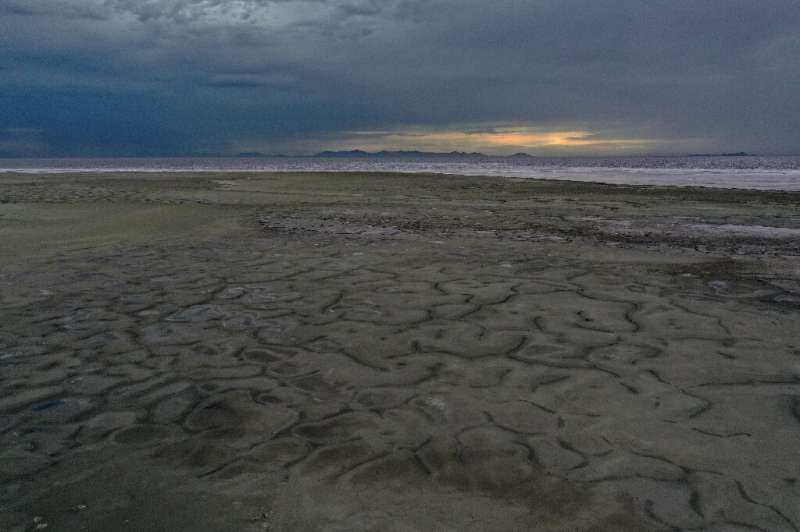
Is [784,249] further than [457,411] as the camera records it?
Yes

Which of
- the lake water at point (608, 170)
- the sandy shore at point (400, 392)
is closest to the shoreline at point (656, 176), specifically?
the lake water at point (608, 170)

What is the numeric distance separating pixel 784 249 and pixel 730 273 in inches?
89.3

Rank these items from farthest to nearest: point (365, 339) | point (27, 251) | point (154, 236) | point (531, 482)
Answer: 1. point (154, 236)
2. point (27, 251)
3. point (365, 339)
4. point (531, 482)

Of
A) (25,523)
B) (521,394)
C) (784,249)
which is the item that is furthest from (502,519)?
(784,249)

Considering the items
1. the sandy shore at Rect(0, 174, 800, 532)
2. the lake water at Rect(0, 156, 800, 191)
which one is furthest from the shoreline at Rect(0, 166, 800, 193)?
the sandy shore at Rect(0, 174, 800, 532)

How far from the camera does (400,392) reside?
9.66 ft

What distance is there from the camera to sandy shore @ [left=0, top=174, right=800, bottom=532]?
6.73 ft

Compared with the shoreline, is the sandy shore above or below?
below

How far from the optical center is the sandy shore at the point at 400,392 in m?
2.05

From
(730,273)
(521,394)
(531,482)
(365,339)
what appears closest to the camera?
(531,482)

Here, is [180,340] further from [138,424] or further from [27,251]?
[27,251]

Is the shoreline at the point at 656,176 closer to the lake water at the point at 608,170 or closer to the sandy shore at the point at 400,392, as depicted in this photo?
the lake water at the point at 608,170

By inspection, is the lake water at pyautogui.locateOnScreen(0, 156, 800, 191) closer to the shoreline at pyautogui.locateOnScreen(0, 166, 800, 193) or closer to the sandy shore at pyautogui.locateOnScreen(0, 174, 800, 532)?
the shoreline at pyautogui.locateOnScreen(0, 166, 800, 193)

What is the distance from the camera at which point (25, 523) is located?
1964mm
